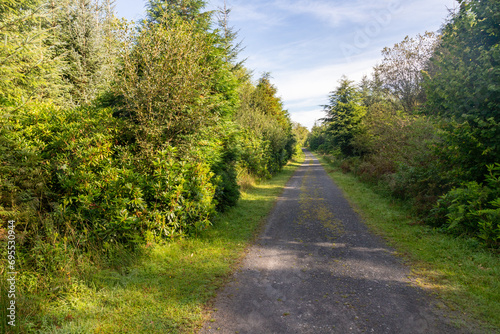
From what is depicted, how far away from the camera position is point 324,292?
14.3 feet

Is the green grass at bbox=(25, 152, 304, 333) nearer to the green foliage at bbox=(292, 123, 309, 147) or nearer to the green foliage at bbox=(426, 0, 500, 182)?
the green foliage at bbox=(426, 0, 500, 182)

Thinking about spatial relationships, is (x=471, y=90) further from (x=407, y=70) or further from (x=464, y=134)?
(x=407, y=70)

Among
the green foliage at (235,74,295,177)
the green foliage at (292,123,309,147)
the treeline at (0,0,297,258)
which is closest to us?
the treeline at (0,0,297,258)

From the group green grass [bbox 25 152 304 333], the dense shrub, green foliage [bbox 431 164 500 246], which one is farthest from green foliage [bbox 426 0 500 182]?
the dense shrub

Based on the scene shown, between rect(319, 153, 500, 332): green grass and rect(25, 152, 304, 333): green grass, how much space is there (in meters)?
3.83

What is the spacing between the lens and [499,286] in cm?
431

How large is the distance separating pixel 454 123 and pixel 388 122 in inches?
348

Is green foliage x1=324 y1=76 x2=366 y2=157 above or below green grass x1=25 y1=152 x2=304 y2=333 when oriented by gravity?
above

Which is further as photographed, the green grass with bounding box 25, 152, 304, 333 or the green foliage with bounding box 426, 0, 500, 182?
the green foliage with bounding box 426, 0, 500, 182

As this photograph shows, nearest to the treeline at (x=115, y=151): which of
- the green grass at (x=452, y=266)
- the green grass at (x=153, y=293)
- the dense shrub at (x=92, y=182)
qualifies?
the dense shrub at (x=92, y=182)

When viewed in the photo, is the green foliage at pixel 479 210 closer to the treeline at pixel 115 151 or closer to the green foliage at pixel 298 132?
the treeline at pixel 115 151

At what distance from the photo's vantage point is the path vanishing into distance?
11.5ft

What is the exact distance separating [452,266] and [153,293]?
585 centimetres

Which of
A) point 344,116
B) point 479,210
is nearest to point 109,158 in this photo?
point 479,210
